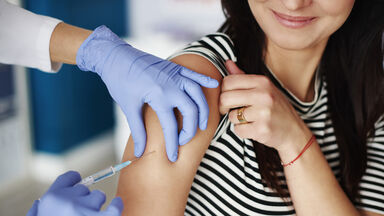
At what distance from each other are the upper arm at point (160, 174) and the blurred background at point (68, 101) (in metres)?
2.16

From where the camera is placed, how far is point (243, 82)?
3.19 feet

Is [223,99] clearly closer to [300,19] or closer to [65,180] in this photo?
[300,19]

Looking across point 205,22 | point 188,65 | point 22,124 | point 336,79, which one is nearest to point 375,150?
point 336,79

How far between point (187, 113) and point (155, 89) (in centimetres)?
9

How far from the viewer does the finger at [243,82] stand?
973 mm

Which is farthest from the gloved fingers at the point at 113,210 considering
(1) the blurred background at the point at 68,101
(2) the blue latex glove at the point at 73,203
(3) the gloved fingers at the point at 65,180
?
(1) the blurred background at the point at 68,101

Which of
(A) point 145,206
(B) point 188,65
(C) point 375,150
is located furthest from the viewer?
(C) point 375,150

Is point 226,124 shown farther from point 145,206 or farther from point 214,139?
point 145,206

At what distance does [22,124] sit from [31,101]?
218 millimetres

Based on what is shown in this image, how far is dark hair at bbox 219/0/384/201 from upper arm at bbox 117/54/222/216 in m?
0.28

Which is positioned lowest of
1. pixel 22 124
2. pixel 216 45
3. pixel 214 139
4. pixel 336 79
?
pixel 22 124

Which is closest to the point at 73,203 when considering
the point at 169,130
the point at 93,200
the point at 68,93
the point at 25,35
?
the point at 93,200

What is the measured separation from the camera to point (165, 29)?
3311 millimetres

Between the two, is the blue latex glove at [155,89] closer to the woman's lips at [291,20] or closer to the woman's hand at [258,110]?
the woman's hand at [258,110]
